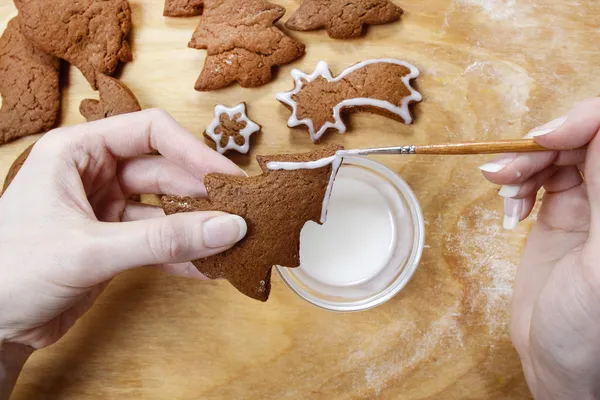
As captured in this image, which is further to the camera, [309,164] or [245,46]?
[245,46]

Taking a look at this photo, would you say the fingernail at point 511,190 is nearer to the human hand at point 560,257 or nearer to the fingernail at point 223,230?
the human hand at point 560,257

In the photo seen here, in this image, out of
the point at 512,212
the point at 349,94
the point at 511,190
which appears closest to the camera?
the point at 511,190

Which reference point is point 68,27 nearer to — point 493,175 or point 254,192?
point 254,192

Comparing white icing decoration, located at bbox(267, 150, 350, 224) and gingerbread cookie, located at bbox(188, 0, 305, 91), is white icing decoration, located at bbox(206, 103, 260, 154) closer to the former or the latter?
gingerbread cookie, located at bbox(188, 0, 305, 91)

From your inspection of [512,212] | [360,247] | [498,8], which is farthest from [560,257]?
[498,8]

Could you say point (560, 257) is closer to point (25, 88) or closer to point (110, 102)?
point (110, 102)

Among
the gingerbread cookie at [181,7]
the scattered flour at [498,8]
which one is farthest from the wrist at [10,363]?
the scattered flour at [498,8]
